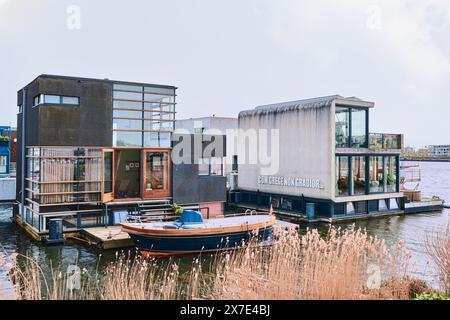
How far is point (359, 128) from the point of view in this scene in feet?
83.3

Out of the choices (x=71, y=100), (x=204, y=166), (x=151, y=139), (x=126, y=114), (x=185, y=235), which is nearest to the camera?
(x=185, y=235)

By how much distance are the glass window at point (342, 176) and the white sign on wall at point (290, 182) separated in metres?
1.06

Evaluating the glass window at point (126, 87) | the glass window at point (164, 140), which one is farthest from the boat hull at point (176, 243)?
the glass window at point (126, 87)

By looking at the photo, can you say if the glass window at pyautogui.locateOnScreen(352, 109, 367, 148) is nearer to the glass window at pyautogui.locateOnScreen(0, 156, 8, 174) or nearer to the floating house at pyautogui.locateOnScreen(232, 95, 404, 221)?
the floating house at pyautogui.locateOnScreen(232, 95, 404, 221)

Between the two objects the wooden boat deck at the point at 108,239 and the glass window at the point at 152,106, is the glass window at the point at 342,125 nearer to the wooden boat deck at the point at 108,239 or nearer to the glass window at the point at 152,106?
the wooden boat deck at the point at 108,239

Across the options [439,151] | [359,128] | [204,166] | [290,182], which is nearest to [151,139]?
[204,166]

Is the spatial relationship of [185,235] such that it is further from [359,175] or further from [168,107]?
[359,175]

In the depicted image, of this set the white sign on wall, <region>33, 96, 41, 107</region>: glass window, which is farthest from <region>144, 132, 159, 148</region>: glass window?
the white sign on wall

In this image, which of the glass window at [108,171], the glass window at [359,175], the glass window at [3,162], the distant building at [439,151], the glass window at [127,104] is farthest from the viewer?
the distant building at [439,151]

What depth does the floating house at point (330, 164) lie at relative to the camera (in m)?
24.0

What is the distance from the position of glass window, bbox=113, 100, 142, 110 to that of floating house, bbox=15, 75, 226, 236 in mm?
45

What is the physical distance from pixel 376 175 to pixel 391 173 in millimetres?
1529

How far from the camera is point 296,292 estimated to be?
718 cm
